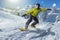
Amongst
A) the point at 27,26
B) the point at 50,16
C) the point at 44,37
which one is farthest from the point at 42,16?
the point at 44,37

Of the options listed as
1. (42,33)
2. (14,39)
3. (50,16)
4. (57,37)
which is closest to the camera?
(57,37)

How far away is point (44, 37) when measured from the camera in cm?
977

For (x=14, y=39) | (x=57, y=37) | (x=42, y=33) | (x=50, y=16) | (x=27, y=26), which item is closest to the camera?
(x=57, y=37)

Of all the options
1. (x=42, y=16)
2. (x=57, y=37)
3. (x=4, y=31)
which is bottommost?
(x=57, y=37)

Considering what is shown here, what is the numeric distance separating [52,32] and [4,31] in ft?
8.54

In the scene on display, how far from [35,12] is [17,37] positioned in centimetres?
164

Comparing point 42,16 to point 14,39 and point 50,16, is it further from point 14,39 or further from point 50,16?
point 14,39

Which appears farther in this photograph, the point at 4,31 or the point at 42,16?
the point at 42,16

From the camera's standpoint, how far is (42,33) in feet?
33.8

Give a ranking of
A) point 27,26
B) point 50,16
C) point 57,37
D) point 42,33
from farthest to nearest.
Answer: point 50,16, point 27,26, point 42,33, point 57,37

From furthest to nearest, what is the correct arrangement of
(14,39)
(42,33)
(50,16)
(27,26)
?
(50,16), (27,26), (42,33), (14,39)

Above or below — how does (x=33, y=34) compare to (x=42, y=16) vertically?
below

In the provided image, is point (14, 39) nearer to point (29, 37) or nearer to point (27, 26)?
point (29, 37)

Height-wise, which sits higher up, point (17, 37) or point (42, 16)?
point (42, 16)
